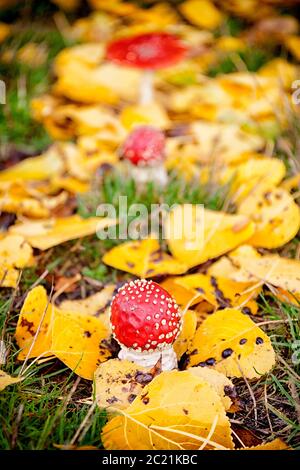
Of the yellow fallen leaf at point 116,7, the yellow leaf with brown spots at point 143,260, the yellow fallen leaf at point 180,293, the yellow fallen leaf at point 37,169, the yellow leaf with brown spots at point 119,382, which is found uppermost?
the yellow leaf with brown spots at point 119,382

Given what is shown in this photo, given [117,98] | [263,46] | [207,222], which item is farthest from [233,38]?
[207,222]

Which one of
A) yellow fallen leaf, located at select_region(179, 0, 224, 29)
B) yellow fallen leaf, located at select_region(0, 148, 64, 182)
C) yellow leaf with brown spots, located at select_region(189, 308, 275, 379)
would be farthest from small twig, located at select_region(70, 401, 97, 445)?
yellow fallen leaf, located at select_region(179, 0, 224, 29)

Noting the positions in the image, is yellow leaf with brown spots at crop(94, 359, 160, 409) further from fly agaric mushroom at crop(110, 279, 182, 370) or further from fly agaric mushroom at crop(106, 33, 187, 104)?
fly agaric mushroom at crop(106, 33, 187, 104)

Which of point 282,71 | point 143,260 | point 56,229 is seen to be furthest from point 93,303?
point 282,71

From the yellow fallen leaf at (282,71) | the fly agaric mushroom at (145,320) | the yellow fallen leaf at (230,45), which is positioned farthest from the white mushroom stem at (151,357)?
the yellow fallen leaf at (230,45)

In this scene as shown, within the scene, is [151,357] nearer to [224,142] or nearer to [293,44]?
[224,142]

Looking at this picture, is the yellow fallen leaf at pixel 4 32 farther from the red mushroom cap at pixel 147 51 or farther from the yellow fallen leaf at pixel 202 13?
the yellow fallen leaf at pixel 202 13

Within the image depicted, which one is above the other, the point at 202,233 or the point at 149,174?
the point at 202,233
